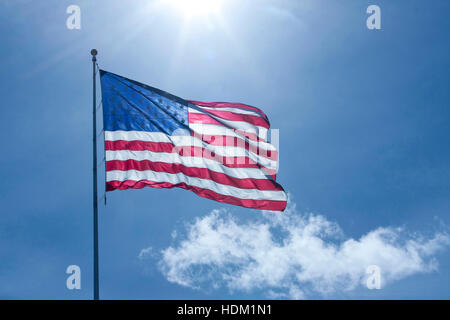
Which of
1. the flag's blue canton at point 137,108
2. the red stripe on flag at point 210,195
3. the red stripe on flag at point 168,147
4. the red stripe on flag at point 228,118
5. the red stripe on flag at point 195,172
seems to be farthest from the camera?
the red stripe on flag at point 228,118

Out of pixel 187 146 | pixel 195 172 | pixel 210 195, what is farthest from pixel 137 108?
pixel 210 195

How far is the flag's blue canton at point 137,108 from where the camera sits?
21062 millimetres

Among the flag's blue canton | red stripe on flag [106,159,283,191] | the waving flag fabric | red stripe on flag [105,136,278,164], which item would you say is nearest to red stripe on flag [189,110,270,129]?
the waving flag fabric

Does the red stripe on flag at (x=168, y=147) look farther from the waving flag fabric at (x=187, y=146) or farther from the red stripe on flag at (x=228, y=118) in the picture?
the red stripe on flag at (x=228, y=118)

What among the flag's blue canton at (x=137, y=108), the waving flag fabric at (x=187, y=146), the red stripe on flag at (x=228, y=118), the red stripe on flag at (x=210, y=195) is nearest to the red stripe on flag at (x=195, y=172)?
the waving flag fabric at (x=187, y=146)

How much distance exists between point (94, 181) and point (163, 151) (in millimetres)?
3294

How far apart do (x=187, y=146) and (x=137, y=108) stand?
2.38m

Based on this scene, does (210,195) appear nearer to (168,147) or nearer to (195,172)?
(195,172)

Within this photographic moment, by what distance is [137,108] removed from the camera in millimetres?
21531

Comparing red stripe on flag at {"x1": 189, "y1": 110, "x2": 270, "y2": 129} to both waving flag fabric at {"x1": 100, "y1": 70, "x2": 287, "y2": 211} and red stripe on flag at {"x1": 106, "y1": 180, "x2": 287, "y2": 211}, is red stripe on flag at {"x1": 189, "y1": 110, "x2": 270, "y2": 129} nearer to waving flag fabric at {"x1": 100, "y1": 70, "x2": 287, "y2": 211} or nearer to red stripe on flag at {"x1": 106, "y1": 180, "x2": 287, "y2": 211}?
waving flag fabric at {"x1": 100, "y1": 70, "x2": 287, "y2": 211}

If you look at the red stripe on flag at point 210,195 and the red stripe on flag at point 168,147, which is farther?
the red stripe on flag at point 168,147

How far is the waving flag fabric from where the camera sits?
20.4 m
